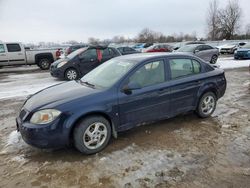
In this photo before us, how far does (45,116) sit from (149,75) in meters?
2.00

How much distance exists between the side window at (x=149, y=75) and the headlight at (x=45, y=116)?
141 cm

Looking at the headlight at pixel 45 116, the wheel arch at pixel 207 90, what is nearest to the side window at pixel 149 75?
the wheel arch at pixel 207 90

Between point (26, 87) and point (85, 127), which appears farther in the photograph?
point (26, 87)

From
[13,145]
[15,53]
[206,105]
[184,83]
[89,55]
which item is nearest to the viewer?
[13,145]

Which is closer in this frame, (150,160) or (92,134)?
(150,160)

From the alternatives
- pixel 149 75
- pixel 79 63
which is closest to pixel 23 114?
pixel 149 75

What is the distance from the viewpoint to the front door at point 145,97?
437 cm

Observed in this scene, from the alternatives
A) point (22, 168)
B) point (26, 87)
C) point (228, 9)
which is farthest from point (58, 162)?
point (228, 9)

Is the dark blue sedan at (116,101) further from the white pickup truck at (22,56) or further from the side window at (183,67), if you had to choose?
the white pickup truck at (22,56)

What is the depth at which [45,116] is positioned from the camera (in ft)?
12.6

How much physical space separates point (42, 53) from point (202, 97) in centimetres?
1377

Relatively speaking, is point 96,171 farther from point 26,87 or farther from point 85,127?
point 26,87

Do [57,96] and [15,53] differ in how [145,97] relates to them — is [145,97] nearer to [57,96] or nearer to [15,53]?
[57,96]

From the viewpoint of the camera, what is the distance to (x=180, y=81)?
508 centimetres
